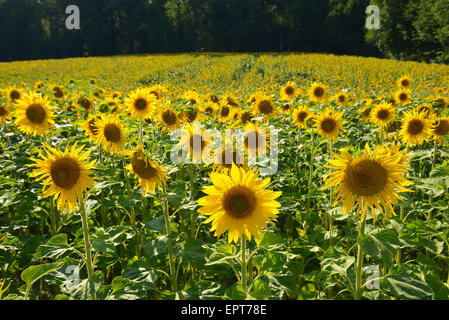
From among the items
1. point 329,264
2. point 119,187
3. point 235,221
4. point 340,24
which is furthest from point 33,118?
point 340,24

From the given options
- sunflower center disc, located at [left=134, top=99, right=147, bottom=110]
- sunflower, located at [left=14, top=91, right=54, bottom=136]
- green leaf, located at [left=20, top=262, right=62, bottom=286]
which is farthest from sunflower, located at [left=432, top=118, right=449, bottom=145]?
sunflower, located at [left=14, top=91, right=54, bottom=136]

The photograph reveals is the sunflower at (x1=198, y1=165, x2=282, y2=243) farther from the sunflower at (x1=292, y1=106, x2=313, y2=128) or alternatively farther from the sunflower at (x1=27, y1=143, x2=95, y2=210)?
the sunflower at (x1=292, y1=106, x2=313, y2=128)

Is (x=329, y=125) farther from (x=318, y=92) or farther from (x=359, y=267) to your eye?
(x=359, y=267)

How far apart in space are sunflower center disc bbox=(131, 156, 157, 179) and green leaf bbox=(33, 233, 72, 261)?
27.9 inches

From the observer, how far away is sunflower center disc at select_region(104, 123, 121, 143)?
3412 millimetres

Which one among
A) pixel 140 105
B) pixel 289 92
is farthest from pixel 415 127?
pixel 140 105

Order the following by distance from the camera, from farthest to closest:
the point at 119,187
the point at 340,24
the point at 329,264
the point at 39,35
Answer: the point at 39,35
the point at 340,24
the point at 119,187
the point at 329,264

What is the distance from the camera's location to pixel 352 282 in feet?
7.89

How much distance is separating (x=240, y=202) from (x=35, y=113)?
9.84 feet

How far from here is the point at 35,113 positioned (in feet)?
12.3

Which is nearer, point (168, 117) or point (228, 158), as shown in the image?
point (228, 158)

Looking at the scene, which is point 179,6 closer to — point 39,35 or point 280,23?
point 280,23

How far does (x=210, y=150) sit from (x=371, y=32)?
56.4 metres
